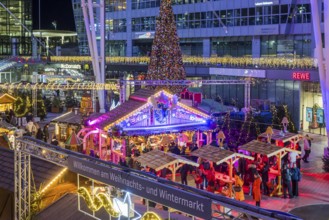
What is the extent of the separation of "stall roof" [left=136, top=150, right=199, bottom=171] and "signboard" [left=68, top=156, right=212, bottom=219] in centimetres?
565

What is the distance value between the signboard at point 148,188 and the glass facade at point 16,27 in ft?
263

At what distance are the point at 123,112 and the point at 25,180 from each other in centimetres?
970

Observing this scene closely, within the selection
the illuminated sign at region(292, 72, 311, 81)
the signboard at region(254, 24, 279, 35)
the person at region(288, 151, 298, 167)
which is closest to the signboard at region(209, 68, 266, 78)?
the illuminated sign at region(292, 72, 311, 81)

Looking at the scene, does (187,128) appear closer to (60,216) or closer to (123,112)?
(123,112)

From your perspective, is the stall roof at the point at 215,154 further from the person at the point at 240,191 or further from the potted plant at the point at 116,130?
the potted plant at the point at 116,130

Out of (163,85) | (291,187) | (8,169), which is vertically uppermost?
(163,85)

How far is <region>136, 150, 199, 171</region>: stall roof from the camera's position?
53.0 ft

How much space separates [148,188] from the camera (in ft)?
28.8

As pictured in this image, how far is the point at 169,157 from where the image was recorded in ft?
54.8

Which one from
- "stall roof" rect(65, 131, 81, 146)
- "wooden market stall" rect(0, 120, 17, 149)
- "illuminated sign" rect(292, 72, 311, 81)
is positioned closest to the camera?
"wooden market stall" rect(0, 120, 17, 149)

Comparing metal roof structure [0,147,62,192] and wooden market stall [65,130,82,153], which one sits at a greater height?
metal roof structure [0,147,62,192]

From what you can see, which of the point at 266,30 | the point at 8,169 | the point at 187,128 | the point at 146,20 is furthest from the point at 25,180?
the point at 146,20

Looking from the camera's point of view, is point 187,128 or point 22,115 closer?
point 187,128

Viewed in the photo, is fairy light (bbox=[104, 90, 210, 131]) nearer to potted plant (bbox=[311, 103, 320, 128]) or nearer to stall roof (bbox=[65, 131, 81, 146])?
stall roof (bbox=[65, 131, 81, 146])
